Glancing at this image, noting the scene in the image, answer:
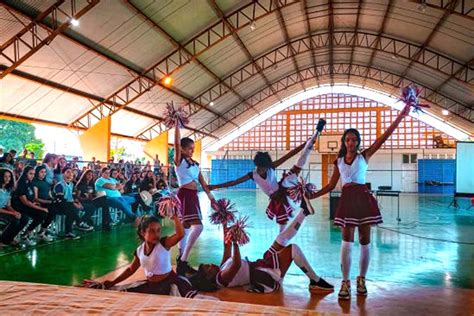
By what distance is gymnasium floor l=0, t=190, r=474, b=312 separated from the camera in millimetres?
3424

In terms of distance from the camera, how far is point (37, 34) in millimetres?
10141

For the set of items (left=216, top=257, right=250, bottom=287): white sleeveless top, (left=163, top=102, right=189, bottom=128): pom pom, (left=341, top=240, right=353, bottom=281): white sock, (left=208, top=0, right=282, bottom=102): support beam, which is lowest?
(left=216, top=257, right=250, bottom=287): white sleeveless top

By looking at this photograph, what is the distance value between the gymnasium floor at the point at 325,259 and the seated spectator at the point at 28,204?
1.41 feet

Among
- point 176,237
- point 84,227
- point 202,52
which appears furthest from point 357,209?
point 202,52

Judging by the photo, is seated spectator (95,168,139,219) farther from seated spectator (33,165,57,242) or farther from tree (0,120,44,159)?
tree (0,120,44,159)

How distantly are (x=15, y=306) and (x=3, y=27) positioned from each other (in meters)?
10.2

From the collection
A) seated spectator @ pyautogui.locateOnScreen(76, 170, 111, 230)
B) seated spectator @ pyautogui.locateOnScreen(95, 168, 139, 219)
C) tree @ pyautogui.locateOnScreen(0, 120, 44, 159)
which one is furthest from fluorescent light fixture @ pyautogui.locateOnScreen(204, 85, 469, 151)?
seated spectator @ pyautogui.locateOnScreen(76, 170, 111, 230)

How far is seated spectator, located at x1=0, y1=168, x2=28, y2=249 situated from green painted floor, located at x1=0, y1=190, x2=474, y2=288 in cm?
33

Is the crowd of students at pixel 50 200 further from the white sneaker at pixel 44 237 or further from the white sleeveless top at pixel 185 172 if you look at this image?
the white sleeveless top at pixel 185 172

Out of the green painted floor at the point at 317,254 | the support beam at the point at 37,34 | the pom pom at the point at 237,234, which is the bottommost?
the green painted floor at the point at 317,254

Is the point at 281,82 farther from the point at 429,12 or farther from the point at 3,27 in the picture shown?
the point at 3,27

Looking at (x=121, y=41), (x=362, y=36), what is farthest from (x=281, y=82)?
(x=121, y=41)

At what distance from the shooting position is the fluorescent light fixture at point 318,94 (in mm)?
24609

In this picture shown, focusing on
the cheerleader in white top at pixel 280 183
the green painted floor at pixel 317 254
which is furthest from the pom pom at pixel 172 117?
the green painted floor at pixel 317 254
